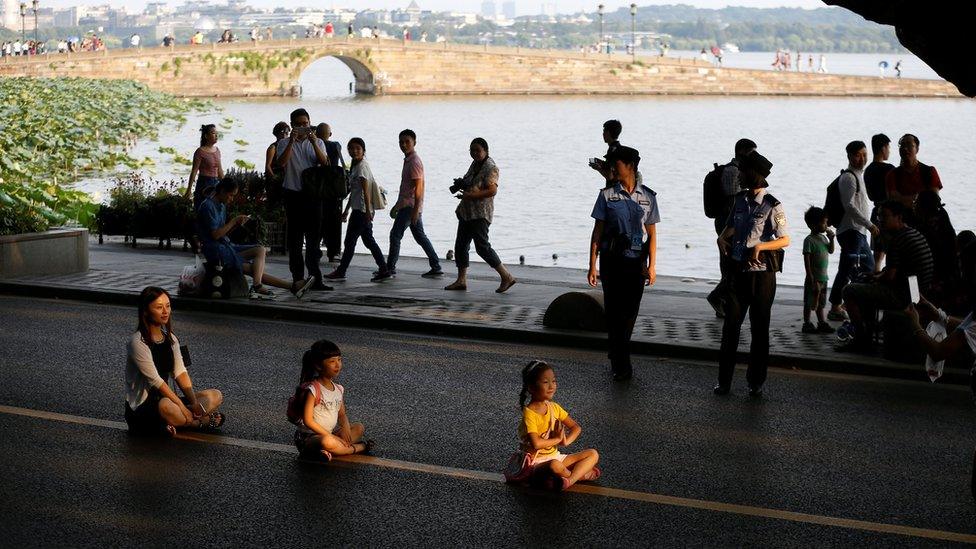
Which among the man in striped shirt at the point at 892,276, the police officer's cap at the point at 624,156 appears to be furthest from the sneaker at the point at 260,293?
the man in striped shirt at the point at 892,276

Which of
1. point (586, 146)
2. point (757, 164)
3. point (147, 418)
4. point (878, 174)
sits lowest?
point (586, 146)

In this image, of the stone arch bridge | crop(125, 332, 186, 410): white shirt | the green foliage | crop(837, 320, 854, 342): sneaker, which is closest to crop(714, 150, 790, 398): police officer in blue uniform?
crop(837, 320, 854, 342): sneaker

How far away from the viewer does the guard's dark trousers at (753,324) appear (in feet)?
37.6

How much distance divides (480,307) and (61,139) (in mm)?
35279

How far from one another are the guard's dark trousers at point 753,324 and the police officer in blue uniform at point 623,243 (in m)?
0.71

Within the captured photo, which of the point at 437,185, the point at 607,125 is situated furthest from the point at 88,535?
the point at 437,185

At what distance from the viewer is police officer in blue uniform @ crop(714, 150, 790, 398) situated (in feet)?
37.5

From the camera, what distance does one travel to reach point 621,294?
12000 mm

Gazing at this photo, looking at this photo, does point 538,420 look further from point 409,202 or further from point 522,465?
point 409,202

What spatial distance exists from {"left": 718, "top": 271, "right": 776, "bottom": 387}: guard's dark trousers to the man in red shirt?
3567mm

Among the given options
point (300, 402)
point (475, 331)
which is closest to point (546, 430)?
point (300, 402)

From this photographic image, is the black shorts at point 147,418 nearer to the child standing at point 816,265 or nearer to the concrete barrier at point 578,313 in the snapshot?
the concrete barrier at point 578,313

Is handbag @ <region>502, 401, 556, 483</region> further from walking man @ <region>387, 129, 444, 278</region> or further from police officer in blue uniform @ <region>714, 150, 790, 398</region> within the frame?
walking man @ <region>387, 129, 444, 278</region>

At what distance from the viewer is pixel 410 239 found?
33.8m
